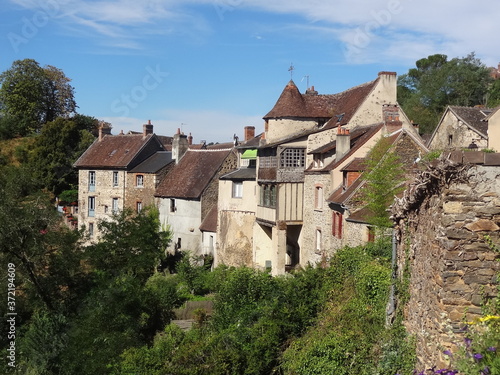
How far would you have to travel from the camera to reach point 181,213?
3597 cm

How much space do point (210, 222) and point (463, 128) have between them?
650 inches

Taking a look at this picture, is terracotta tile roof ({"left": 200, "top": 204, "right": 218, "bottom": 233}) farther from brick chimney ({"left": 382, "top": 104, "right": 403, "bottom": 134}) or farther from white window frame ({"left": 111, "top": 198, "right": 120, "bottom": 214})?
brick chimney ({"left": 382, "top": 104, "right": 403, "bottom": 134})

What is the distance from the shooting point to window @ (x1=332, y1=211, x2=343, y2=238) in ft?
70.0

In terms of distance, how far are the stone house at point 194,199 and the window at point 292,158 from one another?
8.60 m

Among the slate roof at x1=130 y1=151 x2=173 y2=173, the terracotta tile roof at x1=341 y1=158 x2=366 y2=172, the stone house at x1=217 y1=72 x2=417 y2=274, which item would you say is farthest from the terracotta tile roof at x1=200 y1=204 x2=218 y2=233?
the terracotta tile roof at x1=341 y1=158 x2=366 y2=172

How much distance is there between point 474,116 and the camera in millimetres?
33625

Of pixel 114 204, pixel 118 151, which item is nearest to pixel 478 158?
pixel 114 204

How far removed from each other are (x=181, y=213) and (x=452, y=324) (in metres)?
30.5

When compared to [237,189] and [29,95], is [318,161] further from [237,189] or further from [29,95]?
[29,95]

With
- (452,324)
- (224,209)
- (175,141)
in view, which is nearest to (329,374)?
(452,324)

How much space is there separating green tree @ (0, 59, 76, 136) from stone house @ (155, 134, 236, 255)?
31.1 m

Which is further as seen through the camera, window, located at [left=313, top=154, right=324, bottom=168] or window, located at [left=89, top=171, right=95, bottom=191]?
window, located at [left=89, top=171, right=95, bottom=191]

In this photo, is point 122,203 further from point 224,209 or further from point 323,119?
point 323,119

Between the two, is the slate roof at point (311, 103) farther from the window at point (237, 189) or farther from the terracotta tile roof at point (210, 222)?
the terracotta tile roof at point (210, 222)
